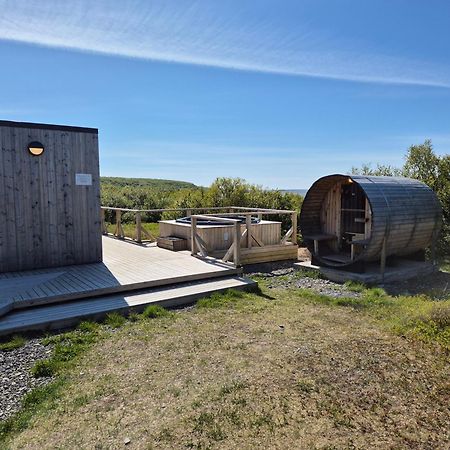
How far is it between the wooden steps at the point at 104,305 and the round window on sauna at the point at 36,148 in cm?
314

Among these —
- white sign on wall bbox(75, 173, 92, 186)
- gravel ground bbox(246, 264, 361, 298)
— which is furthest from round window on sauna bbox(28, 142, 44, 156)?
gravel ground bbox(246, 264, 361, 298)

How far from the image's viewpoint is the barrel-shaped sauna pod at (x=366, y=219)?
7.68 m

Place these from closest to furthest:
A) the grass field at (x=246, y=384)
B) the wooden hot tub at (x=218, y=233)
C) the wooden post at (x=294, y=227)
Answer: the grass field at (x=246, y=384)
the wooden hot tub at (x=218, y=233)
the wooden post at (x=294, y=227)

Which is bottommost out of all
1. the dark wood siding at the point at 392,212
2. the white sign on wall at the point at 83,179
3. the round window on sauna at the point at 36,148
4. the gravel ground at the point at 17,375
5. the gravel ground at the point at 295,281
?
the gravel ground at the point at 17,375

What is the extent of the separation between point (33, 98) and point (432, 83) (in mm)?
13094

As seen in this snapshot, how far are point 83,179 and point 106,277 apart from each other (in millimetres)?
2252

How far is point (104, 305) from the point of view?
A: 553 centimetres

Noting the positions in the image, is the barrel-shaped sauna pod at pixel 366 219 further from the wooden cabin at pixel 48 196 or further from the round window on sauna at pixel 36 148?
the round window on sauna at pixel 36 148

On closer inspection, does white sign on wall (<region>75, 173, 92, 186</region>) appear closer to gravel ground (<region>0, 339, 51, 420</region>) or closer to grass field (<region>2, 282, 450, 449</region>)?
grass field (<region>2, 282, 450, 449</region>)

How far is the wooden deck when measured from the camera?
218 inches

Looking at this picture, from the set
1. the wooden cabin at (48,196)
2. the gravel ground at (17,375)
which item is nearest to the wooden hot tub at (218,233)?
the wooden cabin at (48,196)

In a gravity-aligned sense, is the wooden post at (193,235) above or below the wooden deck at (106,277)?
above

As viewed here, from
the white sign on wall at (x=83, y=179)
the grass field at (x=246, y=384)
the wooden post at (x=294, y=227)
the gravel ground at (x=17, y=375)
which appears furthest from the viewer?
the wooden post at (x=294, y=227)

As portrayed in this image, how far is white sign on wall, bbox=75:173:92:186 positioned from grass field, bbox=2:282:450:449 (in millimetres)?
3520
